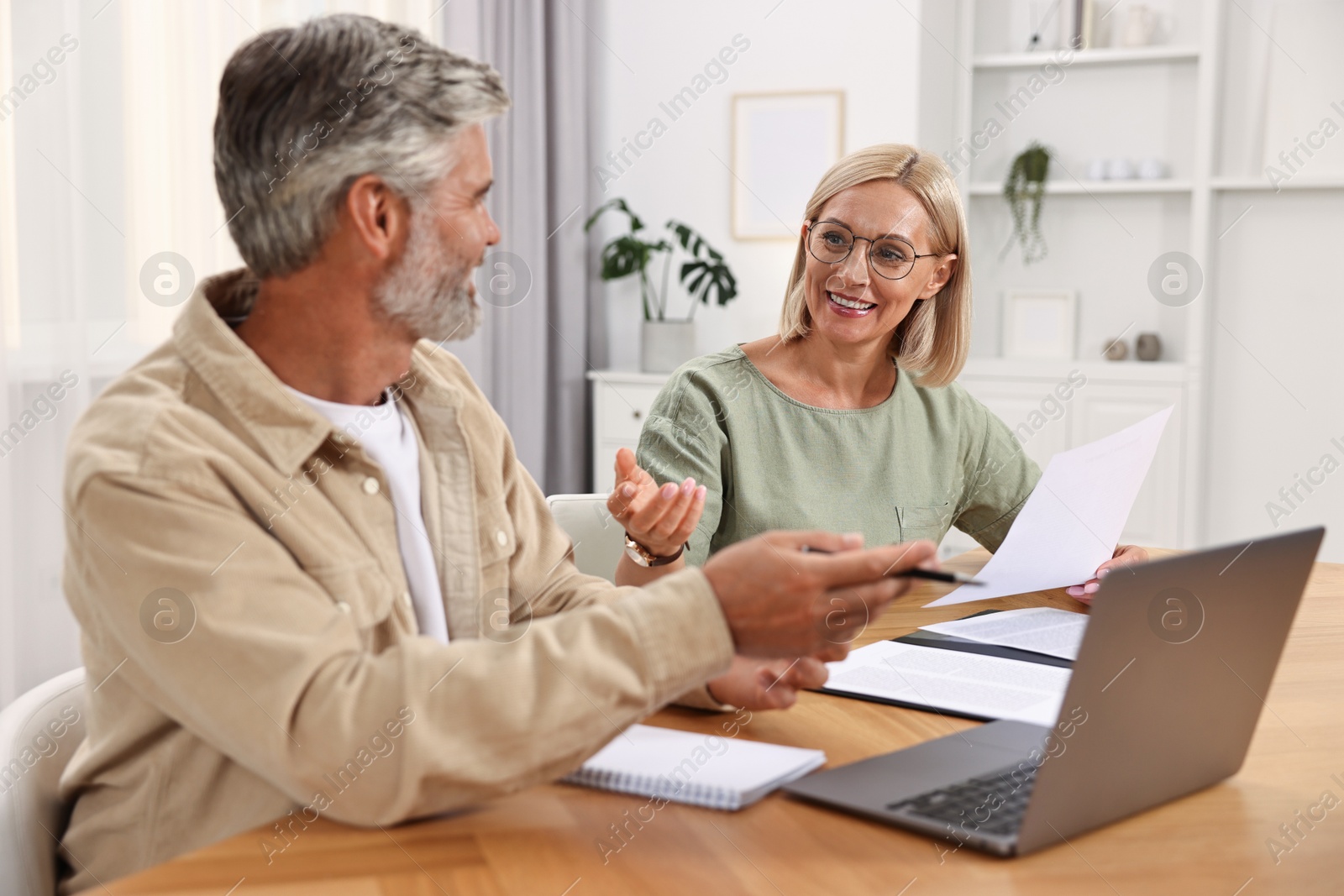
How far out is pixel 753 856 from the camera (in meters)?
0.88

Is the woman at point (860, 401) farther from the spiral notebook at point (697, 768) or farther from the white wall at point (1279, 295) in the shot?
the white wall at point (1279, 295)

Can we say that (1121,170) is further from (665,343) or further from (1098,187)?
(665,343)

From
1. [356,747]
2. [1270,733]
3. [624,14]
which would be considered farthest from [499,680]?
[624,14]

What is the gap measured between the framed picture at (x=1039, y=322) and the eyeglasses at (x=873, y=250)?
99.1 inches

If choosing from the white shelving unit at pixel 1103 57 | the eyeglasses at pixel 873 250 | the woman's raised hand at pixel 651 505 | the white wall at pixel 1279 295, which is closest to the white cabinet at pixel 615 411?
the white shelving unit at pixel 1103 57

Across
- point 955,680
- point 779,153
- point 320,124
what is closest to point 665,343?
point 779,153

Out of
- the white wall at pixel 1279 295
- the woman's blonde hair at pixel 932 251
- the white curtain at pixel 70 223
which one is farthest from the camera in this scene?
the white wall at pixel 1279 295

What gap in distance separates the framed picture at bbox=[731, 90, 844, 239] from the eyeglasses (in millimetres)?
2327

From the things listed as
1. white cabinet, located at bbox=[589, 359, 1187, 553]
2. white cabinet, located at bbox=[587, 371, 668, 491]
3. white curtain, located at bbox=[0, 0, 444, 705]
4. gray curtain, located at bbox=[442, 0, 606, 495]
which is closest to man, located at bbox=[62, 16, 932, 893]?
white curtain, located at bbox=[0, 0, 444, 705]

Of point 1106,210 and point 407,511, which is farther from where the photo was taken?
point 1106,210

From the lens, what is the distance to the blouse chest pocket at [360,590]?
1.06 metres

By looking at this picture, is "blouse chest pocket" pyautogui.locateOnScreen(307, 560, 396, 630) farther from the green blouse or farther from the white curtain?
the white curtain

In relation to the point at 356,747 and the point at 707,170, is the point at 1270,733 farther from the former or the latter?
the point at 707,170

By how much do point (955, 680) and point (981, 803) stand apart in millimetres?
354
